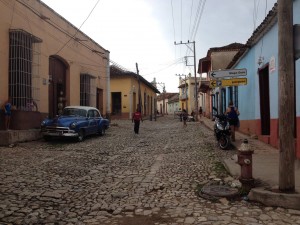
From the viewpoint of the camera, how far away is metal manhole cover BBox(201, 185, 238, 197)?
18.6ft

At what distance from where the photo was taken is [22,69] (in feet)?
43.7

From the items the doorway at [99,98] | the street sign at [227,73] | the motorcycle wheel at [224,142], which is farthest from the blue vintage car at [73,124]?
the doorway at [99,98]

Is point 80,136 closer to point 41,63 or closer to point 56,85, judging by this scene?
point 41,63

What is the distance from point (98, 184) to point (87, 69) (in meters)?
15.6

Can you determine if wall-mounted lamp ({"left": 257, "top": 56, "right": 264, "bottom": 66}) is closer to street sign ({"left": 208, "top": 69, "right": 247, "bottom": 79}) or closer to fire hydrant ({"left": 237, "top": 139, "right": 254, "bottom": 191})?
street sign ({"left": 208, "top": 69, "right": 247, "bottom": 79})

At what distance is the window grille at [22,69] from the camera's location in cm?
1309

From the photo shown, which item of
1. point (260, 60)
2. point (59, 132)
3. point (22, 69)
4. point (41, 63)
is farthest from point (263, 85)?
point (41, 63)

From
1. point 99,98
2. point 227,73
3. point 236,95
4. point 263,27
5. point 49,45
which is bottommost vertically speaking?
point 236,95

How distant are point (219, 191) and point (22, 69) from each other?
9.98 meters

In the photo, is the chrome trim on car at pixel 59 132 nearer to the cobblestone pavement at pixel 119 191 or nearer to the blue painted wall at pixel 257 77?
the cobblestone pavement at pixel 119 191

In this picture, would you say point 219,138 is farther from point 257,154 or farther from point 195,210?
point 195,210

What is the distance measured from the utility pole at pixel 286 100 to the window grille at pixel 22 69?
1042 cm

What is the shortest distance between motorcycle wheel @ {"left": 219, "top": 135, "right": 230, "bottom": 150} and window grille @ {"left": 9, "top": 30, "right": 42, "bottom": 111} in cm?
754

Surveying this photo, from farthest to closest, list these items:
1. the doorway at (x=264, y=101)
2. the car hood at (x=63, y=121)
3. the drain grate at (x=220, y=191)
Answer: the car hood at (x=63, y=121), the doorway at (x=264, y=101), the drain grate at (x=220, y=191)
